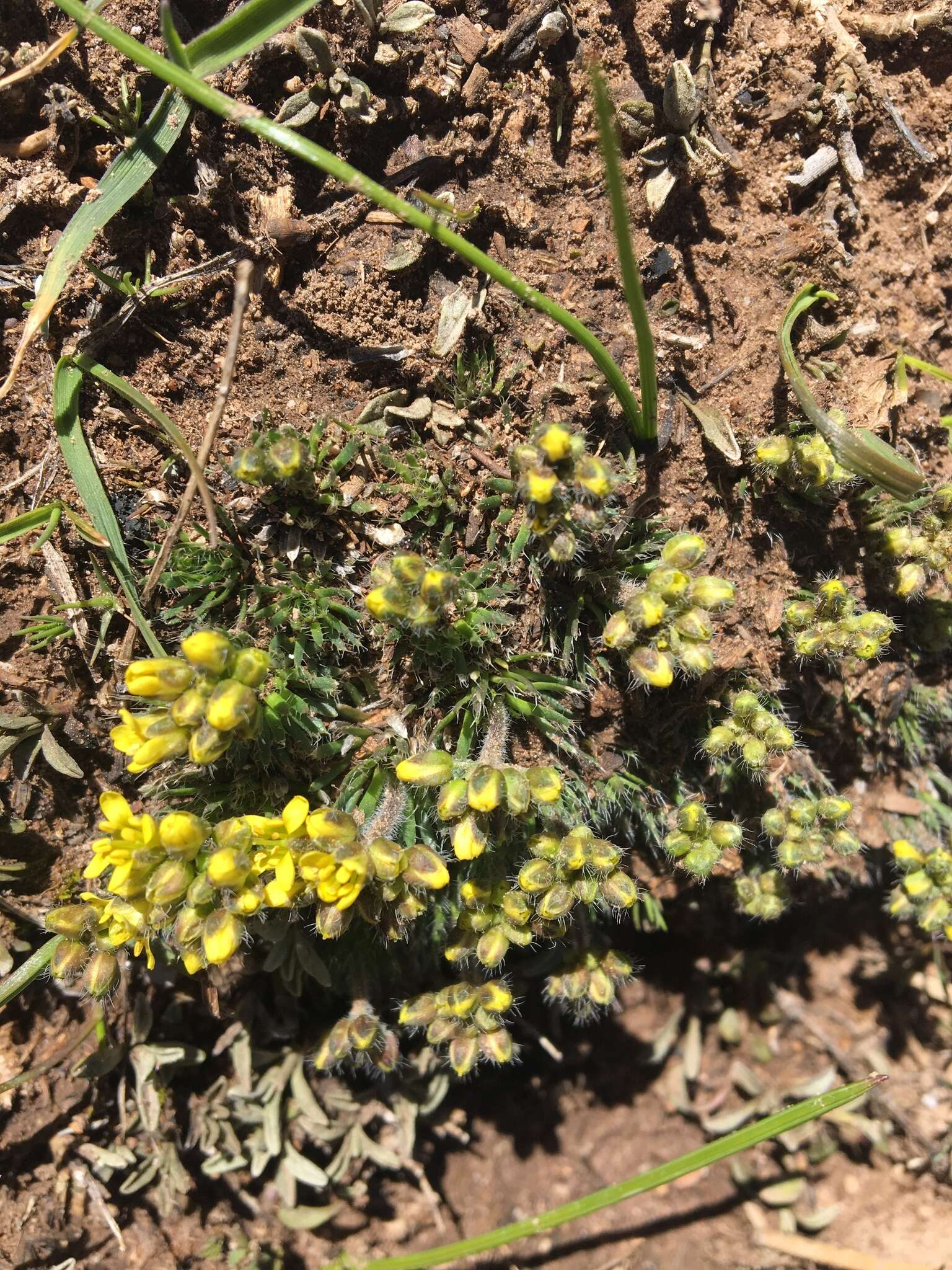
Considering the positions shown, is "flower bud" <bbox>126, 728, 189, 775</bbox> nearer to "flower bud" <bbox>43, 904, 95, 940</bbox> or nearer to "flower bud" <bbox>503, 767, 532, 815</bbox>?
"flower bud" <bbox>43, 904, 95, 940</bbox>

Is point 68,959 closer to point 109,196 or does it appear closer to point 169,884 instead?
point 169,884

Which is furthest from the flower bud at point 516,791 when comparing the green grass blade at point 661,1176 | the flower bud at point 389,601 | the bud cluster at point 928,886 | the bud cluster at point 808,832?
the bud cluster at point 928,886

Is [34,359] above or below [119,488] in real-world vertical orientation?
above

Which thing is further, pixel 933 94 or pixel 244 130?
pixel 933 94

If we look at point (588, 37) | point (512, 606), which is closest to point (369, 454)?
point (512, 606)

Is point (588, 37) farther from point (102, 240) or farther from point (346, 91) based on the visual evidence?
point (102, 240)

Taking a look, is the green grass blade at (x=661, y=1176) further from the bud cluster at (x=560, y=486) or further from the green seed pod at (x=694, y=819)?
the bud cluster at (x=560, y=486)

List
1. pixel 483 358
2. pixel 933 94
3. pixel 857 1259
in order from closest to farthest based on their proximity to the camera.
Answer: pixel 483 358, pixel 933 94, pixel 857 1259
